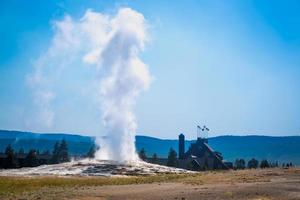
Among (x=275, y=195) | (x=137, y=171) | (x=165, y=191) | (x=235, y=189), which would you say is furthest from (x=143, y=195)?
(x=137, y=171)

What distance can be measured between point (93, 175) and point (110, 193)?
Result: 1356 inches

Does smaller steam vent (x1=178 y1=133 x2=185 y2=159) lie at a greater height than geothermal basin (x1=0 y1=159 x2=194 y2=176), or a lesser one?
greater

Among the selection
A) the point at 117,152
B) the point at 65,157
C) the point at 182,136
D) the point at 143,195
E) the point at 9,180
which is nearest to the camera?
the point at 143,195

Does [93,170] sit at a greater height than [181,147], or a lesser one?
lesser

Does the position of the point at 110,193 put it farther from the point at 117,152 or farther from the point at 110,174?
the point at 117,152

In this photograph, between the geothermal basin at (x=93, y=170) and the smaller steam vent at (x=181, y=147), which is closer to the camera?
the geothermal basin at (x=93, y=170)

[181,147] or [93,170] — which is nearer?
[93,170]

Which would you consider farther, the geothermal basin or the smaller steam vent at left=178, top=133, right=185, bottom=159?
the smaller steam vent at left=178, top=133, right=185, bottom=159

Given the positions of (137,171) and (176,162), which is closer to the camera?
(137,171)

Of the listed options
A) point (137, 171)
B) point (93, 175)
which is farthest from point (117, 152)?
point (93, 175)

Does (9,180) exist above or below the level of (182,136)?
below

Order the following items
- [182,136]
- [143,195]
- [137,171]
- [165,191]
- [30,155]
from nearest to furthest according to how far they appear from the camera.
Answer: [143,195], [165,191], [137,171], [30,155], [182,136]

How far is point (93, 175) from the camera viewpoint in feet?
270

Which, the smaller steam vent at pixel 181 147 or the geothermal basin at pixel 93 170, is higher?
the smaller steam vent at pixel 181 147
